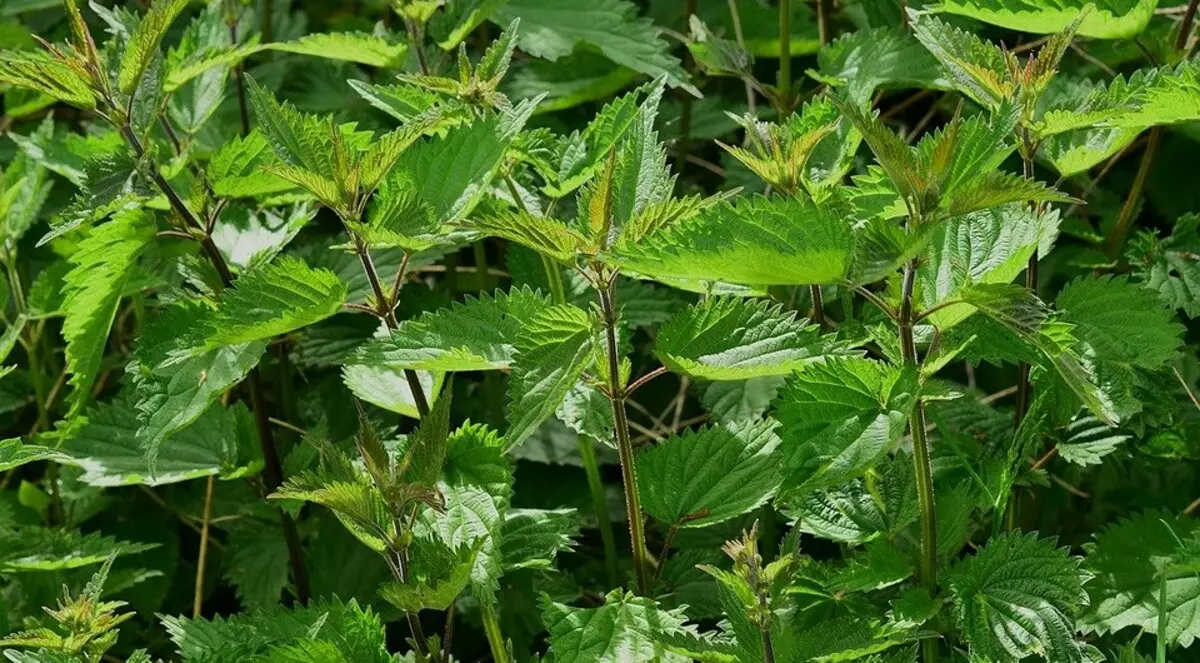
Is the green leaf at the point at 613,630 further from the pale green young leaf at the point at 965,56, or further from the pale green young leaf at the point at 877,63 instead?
the pale green young leaf at the point at 877,63

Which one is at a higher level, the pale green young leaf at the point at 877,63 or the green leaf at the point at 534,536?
the pale green young leaf at the point at 877,63

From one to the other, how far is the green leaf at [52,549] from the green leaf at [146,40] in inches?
20.8

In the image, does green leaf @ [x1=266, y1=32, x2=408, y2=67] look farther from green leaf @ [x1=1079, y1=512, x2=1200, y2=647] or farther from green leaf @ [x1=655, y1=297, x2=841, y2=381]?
green leaf @ [x1=1079, y1=512, x2=1200, y2=647]

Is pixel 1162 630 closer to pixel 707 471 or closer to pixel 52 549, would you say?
pixel 707 471

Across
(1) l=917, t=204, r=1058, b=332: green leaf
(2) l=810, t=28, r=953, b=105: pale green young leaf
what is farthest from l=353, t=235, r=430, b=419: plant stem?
(2) l=810, t=28, r=953, b=105: pale green young leaf

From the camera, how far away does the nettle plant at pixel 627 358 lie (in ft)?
3.66

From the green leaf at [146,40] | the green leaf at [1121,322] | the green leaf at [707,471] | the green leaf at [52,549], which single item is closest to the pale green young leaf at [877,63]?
the green leaf at [1121,322]

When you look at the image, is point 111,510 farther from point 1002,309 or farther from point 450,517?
point 1002,309

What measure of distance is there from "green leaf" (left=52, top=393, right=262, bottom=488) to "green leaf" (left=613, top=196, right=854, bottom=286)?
67 centimetres

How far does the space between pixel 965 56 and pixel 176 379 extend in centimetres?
85

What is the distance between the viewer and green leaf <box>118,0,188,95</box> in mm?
1300

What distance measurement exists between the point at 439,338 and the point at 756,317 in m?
0.29

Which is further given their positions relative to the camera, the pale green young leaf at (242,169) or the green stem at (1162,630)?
the pale green young leaf at (242,169)

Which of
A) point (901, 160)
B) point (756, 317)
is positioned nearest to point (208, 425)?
point (756, 317)
